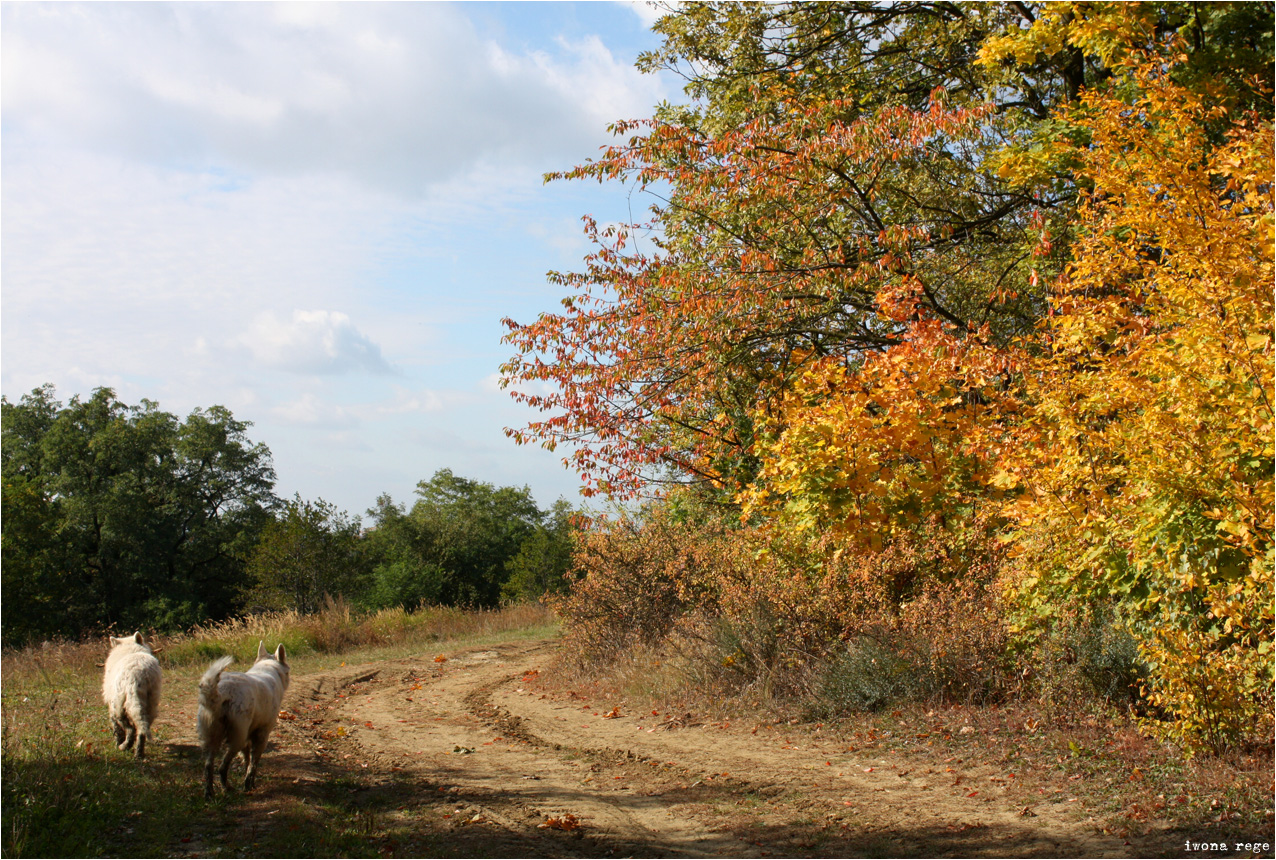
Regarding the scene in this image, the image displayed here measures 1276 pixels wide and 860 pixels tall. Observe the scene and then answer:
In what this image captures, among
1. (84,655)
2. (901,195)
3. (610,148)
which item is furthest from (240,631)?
(901,195)

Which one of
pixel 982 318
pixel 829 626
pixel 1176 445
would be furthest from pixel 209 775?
pixel 982 318

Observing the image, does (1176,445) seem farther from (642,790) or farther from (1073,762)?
(642,790)

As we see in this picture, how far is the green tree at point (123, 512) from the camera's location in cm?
3506

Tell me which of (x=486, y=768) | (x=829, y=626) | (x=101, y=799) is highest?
(x=829, y=626)

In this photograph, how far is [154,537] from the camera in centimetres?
3928

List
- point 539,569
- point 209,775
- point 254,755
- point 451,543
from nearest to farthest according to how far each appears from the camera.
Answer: point 209,775, point 254,755, point 539,569, point 451,543

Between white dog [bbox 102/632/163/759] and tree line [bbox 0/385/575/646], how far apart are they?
855 inches

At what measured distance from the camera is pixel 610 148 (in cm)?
1194

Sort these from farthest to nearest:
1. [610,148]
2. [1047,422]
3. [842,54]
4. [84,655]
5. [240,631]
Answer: [240,631] < [84,655] < [842,54] < [610,148] < [1047,422]

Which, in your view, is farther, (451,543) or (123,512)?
(451,543)

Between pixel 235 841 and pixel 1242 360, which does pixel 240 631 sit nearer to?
pixel 235 841

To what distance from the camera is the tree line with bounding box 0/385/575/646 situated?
112 feet

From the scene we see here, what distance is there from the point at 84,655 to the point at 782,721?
560 inches

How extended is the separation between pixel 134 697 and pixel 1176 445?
8.26 metres
